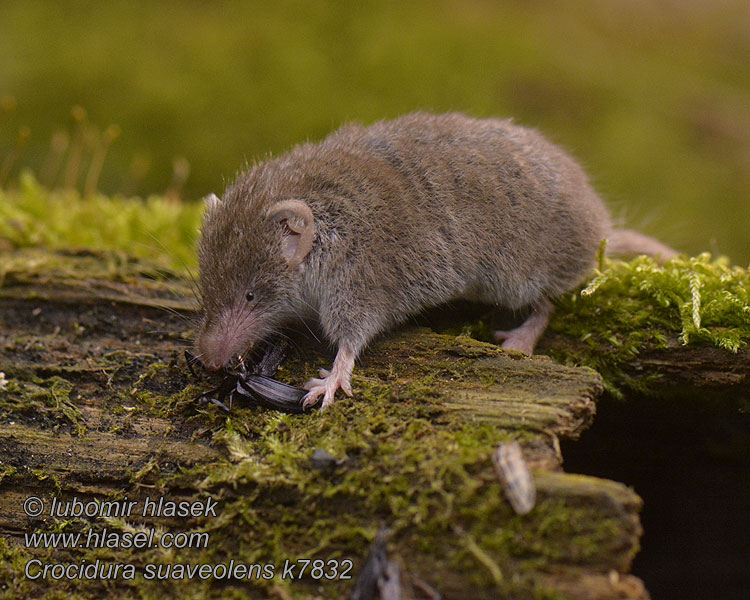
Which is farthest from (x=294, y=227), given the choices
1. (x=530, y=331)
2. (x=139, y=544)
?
(x=139, y=544)

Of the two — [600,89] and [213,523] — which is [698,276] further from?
[600,89]

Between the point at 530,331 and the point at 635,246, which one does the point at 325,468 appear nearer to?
the point at 530,331

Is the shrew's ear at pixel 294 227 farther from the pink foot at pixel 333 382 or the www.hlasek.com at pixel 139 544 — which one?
the www.hlasek.com at pixel 139 544

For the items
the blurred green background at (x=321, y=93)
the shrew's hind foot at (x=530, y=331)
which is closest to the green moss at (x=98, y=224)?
the blurred green background at (x=321, y=93)

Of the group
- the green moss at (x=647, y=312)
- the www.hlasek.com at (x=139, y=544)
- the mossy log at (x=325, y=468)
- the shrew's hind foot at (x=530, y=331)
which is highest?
the green moss at (x=647, y=312)

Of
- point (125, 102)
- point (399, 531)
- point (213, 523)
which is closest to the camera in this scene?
point (399, 531)

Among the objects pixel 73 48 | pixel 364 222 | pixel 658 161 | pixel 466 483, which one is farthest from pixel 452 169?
pixel 73 48

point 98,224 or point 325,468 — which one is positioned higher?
point 98,224
